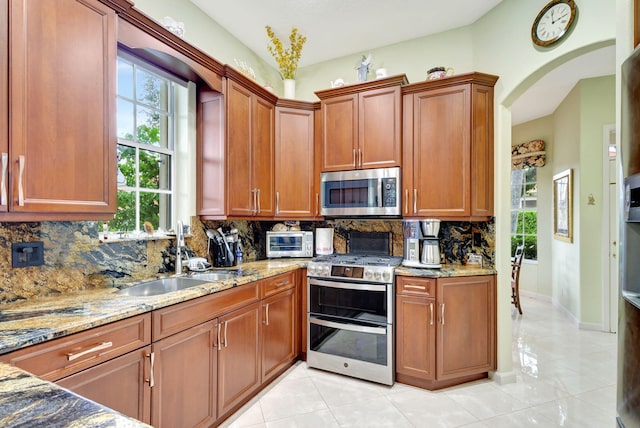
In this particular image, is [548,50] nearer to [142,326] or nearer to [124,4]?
[124,4]

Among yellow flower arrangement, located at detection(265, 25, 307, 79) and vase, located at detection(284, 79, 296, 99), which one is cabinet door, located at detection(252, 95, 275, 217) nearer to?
vase, located at detection(284, 79, 296, 99)

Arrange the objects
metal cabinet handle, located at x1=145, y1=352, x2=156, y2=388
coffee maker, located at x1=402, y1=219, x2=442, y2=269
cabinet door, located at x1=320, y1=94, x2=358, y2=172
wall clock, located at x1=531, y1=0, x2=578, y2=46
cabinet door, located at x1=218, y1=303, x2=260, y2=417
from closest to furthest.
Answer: metal cabinet handle, located at x1=145, y1=352, x2=156, y2=388 → cabinet door, located at x1=218, y1=303, x2=260, y2=417 → wall clock, located at x1=531, y1=0, x2=578, y2=46 → coffee maker, located at x1=402, y1=219, x2=442, y2=269 → cabinet door, located at x1=320, y1=94, x2=358, y2=172

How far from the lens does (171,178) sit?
8.48 feet

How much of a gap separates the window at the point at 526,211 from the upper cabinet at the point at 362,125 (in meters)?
3.72

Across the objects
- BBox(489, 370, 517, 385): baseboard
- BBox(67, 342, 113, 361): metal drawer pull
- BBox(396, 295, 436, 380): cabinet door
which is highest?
BBox(67, 342, 113, 361): metal drawer pull

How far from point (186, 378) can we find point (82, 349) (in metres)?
0.64

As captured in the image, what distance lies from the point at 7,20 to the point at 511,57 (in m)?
3.13

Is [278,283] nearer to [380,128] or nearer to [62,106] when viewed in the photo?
[380,128]

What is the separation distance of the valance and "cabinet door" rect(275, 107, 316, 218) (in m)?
3.87

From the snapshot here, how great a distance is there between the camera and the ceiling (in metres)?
2.66

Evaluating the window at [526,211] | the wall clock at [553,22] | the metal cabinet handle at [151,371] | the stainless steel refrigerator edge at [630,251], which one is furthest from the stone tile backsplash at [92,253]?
the window at [526,211]

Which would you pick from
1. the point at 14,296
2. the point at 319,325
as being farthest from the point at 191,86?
the point at 319,325

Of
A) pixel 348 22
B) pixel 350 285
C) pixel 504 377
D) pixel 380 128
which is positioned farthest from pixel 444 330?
pixel 348 22

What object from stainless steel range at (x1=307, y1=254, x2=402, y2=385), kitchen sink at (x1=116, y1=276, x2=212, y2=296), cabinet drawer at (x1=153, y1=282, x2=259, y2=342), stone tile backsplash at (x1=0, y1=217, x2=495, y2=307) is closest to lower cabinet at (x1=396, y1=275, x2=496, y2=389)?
stainless steel range at (x1=307, y1=254, x2=402, y2=385)
